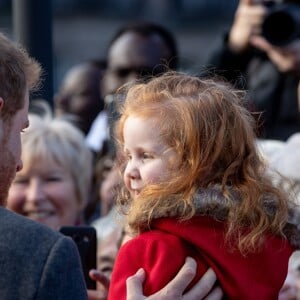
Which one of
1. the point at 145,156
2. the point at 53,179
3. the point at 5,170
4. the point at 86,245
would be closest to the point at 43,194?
the point at 53,179

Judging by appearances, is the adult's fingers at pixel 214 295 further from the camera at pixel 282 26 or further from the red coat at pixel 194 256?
the camera at pixel 282 26

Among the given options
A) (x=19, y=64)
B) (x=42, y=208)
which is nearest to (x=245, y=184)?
(x=19, y=64)

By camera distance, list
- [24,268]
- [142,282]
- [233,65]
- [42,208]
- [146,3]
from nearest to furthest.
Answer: [24,268] → [142,282] → [42,208] → [233,65] → [146,3]

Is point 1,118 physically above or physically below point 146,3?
above

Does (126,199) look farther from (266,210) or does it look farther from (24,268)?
(24,268)

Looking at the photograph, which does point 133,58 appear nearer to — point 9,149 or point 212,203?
point 212,203

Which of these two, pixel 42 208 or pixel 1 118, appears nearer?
pixel 1 118

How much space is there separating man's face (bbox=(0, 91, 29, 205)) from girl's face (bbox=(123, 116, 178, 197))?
17.2 inches

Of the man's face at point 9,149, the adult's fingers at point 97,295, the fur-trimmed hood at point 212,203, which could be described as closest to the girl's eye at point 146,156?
the fur-trimmed hood at point 212,203

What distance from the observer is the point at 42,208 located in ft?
15.5

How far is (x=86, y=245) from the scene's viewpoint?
147 inches

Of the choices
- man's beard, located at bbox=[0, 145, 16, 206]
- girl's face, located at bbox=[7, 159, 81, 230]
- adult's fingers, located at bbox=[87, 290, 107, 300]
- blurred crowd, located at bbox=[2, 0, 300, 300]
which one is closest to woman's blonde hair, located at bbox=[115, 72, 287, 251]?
man's beard, located at bbox=[0, 145, 16, 206]

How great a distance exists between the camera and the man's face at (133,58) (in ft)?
18.8

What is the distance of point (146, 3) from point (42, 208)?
18474 mm
